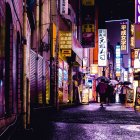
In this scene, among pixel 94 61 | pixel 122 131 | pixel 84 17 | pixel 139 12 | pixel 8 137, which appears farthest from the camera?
pixel 94 61

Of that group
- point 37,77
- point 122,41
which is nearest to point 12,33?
point 37,77

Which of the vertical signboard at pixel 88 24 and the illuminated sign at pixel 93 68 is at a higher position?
the vertical signboard at pixel 88 24

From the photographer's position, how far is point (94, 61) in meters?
45.0

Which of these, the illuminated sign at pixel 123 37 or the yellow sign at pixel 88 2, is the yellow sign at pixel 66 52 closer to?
the yellow sign at pixel 88 2

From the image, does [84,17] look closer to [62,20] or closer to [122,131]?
[62,20]

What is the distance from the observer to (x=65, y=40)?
25.0m

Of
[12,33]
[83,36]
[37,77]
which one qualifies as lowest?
[37,77]

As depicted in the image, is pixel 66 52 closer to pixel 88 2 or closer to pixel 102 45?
pixel 88 2

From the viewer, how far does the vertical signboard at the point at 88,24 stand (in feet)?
98.1

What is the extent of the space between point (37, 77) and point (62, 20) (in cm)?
966

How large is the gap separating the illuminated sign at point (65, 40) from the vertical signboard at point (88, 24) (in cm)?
557

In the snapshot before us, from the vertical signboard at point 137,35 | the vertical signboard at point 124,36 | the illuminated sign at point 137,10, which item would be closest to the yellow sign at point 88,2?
the illuminated sign at point 137,10

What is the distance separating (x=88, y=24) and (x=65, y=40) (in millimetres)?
6578

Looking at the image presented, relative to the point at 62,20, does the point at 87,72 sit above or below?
below
